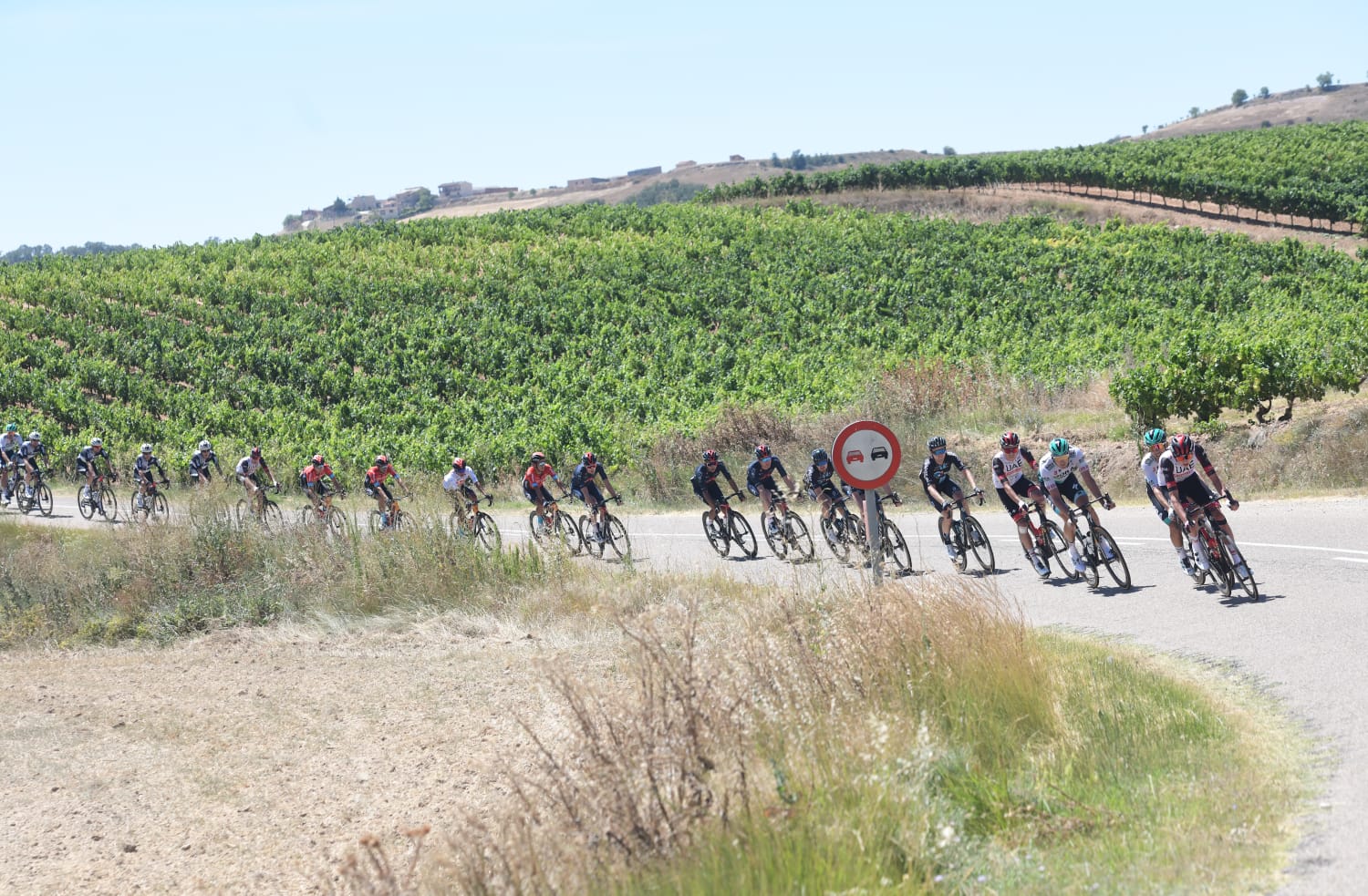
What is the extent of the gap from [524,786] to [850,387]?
24.7 m

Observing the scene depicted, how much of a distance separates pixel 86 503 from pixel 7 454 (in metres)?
4.67

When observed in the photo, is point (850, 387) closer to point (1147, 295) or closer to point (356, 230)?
point (1147, 295)

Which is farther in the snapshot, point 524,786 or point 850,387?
point 850,387

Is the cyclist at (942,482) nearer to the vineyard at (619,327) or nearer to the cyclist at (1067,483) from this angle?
the cyclist at (1067,483)

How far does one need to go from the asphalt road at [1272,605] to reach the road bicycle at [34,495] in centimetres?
1921

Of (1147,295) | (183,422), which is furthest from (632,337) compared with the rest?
(1147,295)

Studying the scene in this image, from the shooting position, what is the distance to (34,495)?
3291 centimetres

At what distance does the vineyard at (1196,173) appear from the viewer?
77000 mm

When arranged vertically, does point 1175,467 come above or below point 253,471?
above

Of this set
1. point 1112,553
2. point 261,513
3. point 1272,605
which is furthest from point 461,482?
point 1272,605

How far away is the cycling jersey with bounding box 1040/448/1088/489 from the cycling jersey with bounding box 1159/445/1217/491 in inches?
66.0

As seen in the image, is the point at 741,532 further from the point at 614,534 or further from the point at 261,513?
the point at 261,513

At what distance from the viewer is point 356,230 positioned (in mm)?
83500

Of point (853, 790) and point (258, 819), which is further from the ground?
point (853, 790)
